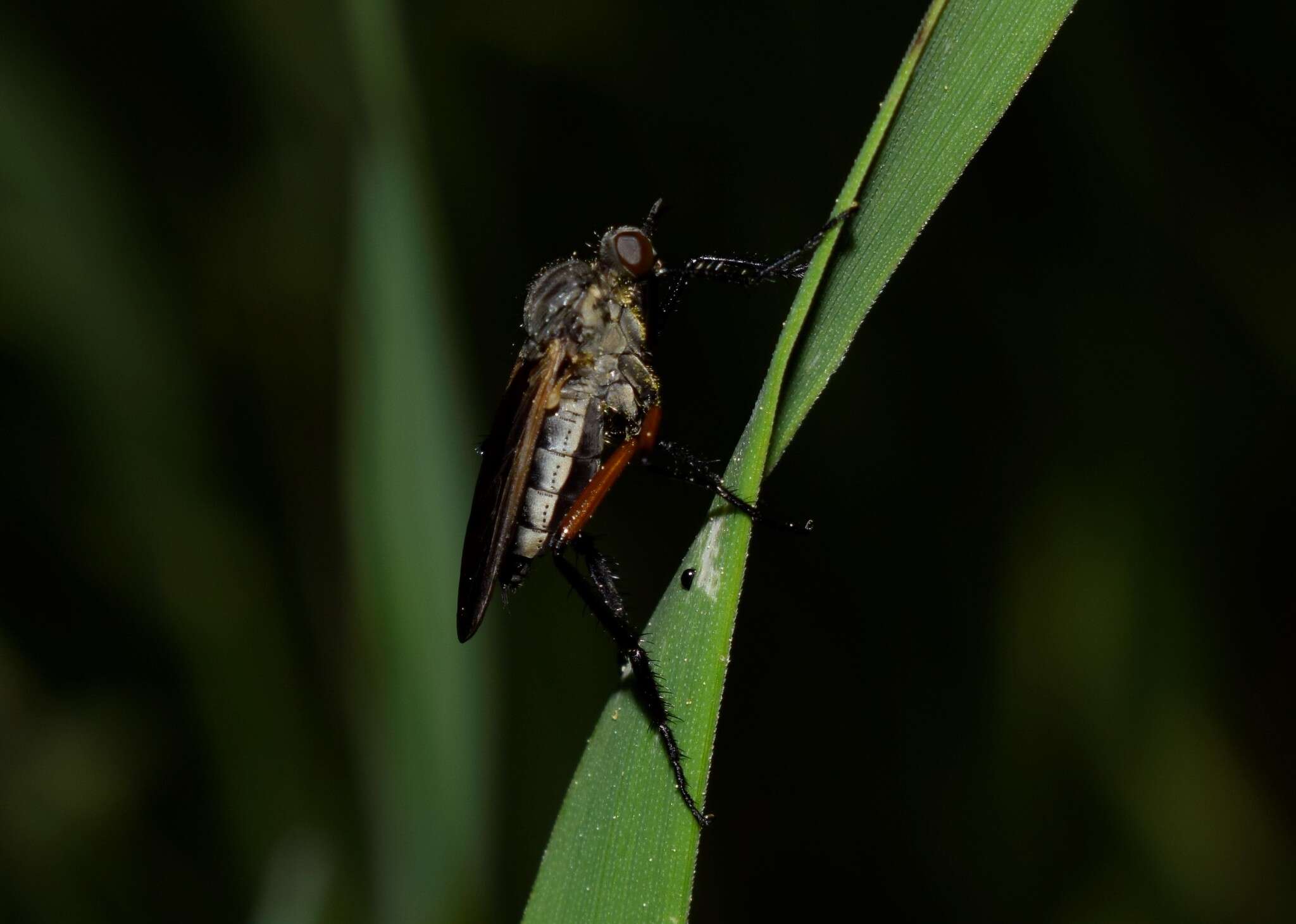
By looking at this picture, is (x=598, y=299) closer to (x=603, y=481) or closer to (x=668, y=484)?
(x=603, y=481)

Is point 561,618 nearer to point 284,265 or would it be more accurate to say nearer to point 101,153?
point 284,265

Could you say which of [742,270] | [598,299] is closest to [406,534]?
[598,299]

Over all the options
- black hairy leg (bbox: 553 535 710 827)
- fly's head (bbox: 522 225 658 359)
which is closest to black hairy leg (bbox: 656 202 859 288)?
fly's head (bbox: 522 225 658 359)

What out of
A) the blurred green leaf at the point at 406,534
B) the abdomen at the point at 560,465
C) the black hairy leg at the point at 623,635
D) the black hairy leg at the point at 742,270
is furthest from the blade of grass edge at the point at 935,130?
the blurred green leaf at the point at 406,534

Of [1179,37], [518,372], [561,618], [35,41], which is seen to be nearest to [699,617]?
[518,372]

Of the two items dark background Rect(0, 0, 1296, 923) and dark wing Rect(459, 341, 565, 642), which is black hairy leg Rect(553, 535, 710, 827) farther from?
dark background Rect(0, 0, 1296, 923)
